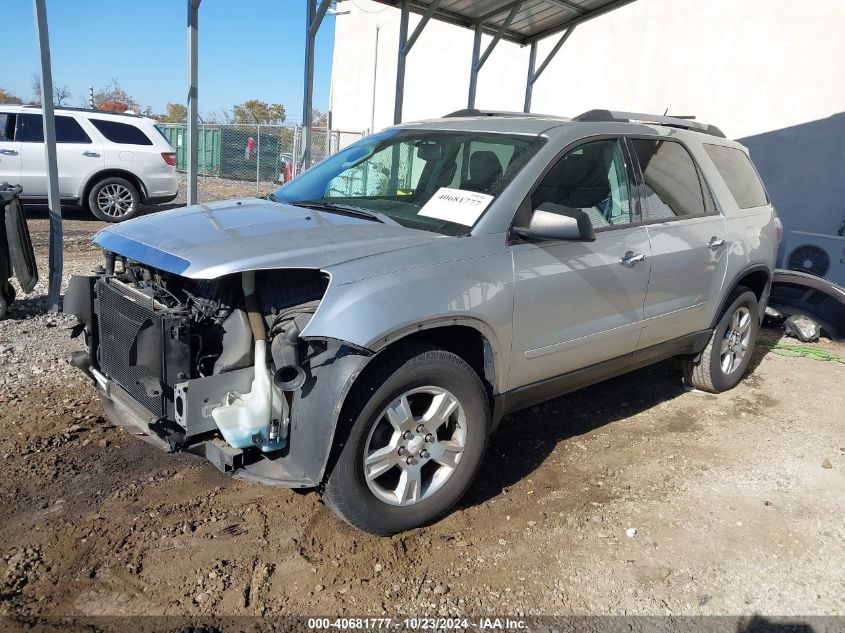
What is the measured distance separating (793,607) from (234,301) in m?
2.73

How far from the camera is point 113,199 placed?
472 inches

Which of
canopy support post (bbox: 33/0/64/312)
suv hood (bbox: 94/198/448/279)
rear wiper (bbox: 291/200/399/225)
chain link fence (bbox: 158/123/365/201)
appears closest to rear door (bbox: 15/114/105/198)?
canopy support post (bbox: 33/0/64/312)

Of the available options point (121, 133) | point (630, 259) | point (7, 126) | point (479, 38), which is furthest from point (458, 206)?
point (7, 126)

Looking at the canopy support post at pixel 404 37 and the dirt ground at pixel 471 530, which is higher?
→ the canopy support post at pixel 404 37

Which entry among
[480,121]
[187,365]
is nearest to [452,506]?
[187,365]

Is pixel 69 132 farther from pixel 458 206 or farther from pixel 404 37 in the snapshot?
pixel 458 206

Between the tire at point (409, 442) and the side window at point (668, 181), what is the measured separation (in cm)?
181

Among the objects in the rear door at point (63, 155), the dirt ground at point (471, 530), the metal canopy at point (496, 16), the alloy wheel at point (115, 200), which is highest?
the metal canopy at point (496, 16)

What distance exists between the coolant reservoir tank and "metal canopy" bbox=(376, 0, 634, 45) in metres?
6.10

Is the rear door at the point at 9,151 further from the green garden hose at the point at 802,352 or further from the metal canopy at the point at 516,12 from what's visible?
the green garden hose at the point at 802,352

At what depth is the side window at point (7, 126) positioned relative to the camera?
36.8 feet

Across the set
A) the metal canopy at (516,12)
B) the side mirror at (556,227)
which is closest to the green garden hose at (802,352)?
the metal canopy at (516,12)

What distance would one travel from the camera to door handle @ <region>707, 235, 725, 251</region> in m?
4.55

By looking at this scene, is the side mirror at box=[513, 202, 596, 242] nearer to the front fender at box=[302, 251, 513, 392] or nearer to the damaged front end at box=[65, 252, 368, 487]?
the front fender at box=[302, 251, 513, 392]
